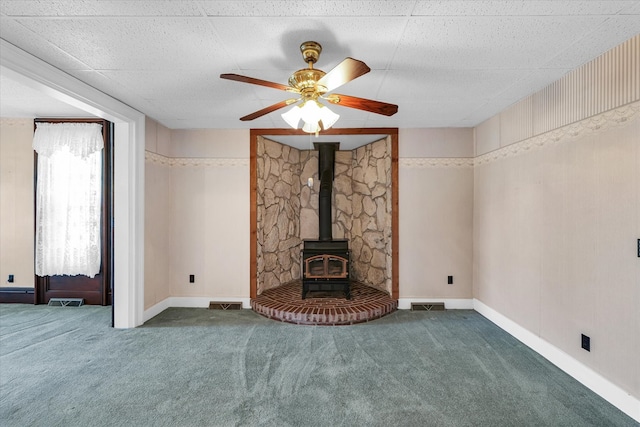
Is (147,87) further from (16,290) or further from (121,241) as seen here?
(16,290)

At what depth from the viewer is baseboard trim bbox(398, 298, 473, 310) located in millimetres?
3891

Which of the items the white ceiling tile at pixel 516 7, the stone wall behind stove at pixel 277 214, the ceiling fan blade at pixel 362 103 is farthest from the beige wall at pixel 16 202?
the white ceiling tile at pixel 516 7

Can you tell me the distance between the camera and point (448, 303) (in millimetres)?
3900

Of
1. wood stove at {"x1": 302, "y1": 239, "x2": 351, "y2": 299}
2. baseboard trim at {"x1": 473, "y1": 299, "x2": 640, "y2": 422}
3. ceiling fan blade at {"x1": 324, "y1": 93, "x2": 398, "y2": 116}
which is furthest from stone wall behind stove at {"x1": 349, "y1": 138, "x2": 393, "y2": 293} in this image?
ceiling fan blade at {"x1": 324, "y1": 93, "x2": 398, "y2": 116}

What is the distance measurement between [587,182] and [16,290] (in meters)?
6.56

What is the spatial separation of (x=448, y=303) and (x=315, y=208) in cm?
242

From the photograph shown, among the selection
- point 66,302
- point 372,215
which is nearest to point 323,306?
point 372,215

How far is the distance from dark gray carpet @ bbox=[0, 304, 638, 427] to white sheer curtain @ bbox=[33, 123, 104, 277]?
0.80 meters

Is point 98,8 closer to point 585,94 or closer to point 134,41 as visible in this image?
point 134,41

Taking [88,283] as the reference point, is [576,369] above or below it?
below

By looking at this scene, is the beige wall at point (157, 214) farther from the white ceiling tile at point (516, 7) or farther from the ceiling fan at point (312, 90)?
the white ceiling tile at point (516, 7)

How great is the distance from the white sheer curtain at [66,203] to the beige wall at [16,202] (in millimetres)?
273

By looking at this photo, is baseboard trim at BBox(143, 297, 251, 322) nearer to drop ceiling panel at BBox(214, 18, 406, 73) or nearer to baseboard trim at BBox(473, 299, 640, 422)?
drop ceiling panel at BBox(214, 18, 406, 73)

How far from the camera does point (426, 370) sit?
2.43 m
